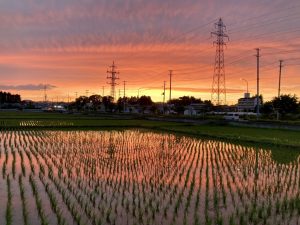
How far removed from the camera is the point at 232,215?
6.91m

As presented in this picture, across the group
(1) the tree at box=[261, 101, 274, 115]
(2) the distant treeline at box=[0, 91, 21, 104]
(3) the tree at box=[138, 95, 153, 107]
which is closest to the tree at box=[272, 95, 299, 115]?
(1) the tree at box=[261, 101, 274, 115]

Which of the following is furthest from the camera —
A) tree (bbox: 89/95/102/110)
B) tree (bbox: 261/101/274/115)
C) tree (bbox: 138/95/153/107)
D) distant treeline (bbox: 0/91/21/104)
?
distant treeline (bbox: 0/91/21/104)

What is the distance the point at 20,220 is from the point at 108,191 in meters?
2.58

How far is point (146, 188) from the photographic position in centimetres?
915

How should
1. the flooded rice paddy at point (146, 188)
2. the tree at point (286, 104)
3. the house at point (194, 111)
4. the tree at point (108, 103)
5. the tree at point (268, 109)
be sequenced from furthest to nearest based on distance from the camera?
the tree at point (108, 103), the house at point (194, 111), the tree at point (268, 109), the tree at point (286, 104), the flooded rice paddy at point (146, 188)

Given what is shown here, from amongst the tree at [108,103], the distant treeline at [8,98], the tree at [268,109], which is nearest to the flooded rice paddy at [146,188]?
the tree at [268,109]

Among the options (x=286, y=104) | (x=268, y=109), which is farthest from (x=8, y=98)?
(x=286, y=104)

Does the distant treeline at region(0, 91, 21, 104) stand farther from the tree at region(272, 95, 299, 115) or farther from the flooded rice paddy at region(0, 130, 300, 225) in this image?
the flooded rice paddy at region(0, 130, 300, 225)

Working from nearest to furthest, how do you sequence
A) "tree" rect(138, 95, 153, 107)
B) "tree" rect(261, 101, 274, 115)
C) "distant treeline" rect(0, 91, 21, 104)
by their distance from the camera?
"tree" rect(261, 101, 274, 115), "tree" rect(138, 95, 153, 107), "distant treeline" rect(0, 91, 21, 104)

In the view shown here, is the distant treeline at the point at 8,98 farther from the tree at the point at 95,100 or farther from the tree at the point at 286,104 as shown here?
the tree at the point at 286,104

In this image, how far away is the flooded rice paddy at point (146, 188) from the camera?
22.4ft

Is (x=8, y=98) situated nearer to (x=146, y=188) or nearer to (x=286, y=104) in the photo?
(x=286, y=104)

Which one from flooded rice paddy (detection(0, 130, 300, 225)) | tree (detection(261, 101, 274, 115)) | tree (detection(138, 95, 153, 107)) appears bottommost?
flooded rice paddy (detection(0, 130, 300, 225))

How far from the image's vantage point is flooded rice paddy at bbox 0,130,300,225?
22.4 ft
